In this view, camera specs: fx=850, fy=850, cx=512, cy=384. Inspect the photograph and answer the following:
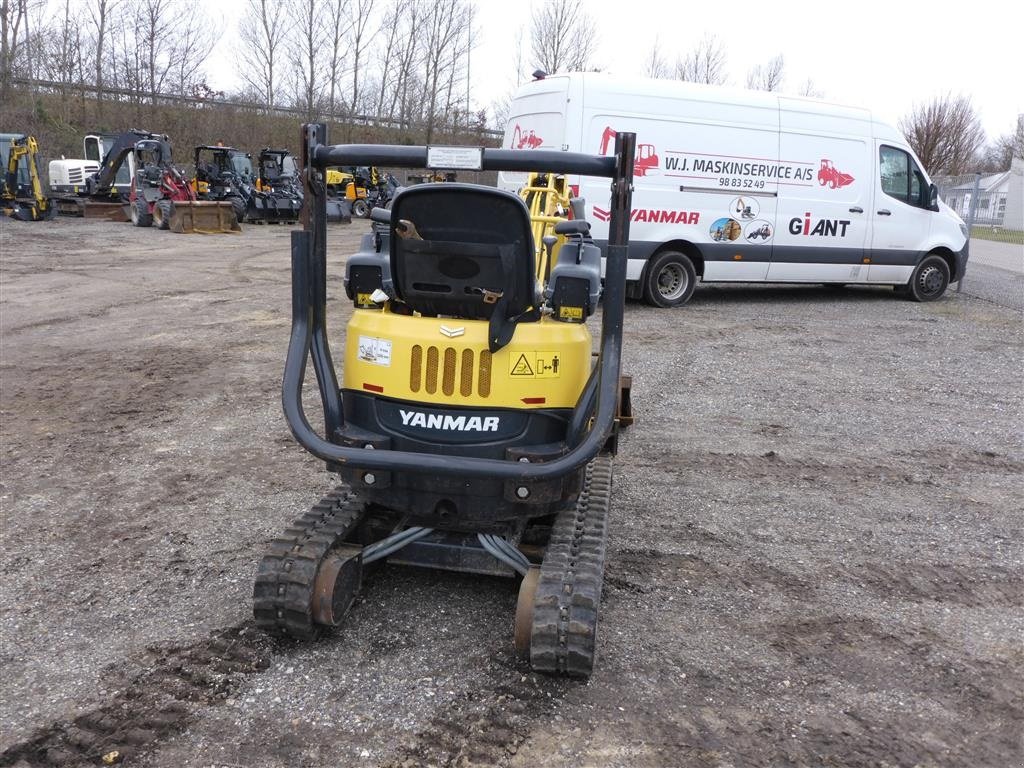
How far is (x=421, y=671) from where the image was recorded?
10.7 ft

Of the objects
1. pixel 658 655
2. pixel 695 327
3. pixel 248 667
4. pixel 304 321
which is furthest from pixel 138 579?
pixel 695 327

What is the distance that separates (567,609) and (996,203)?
169 feet

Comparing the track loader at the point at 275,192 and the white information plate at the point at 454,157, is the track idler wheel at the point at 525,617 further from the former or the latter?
the track loader at the point at 275,192

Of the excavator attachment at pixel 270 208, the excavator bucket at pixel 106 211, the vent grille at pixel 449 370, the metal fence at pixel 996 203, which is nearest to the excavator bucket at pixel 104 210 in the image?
the excavator bucket at pixel 106 211

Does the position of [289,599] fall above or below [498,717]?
above

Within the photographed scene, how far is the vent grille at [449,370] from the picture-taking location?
336cm

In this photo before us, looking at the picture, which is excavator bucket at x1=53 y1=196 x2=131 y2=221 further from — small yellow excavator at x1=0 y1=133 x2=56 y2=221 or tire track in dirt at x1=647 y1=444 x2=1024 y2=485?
tire track in dirt at x1=647 y1=444 x2=1024 y2=485

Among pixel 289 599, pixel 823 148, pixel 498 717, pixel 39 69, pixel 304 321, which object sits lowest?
pixel 498 717

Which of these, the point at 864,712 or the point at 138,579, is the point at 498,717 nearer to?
the point at 864,712

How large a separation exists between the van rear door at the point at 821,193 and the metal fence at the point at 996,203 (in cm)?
1274

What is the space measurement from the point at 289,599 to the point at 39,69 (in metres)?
42.3

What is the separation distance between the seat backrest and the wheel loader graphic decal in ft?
32.3

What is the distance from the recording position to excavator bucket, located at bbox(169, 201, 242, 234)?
843 inches

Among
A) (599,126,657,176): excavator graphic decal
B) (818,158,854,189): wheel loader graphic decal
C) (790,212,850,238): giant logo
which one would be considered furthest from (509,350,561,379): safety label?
(818,158,854,189): wheel loader graphic decal
